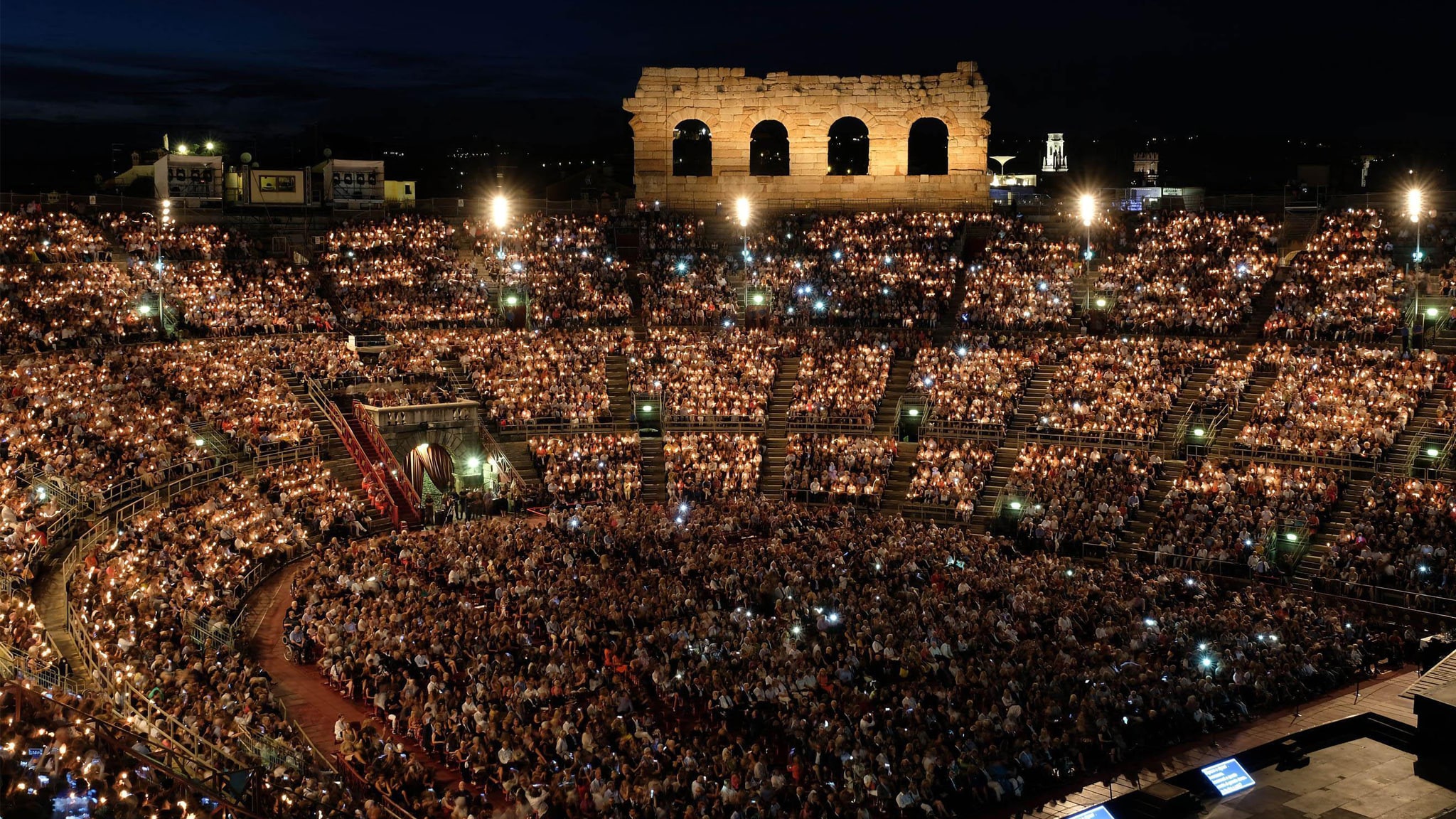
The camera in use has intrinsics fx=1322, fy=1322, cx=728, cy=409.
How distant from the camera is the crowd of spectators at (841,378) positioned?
4088 cm

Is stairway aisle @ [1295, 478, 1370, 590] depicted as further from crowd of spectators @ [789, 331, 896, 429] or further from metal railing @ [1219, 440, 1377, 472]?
crowd of spectators @ [789, 331, 896, 429]

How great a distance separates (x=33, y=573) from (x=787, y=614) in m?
14.4

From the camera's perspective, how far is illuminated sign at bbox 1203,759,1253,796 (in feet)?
66.8

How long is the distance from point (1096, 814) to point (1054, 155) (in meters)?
75.4

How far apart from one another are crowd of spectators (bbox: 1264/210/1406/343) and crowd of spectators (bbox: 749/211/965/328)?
11.4m

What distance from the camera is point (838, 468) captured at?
1523 inches

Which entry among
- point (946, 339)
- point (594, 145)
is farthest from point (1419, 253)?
point (594, 145)

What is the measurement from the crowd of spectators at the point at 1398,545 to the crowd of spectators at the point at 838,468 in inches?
485

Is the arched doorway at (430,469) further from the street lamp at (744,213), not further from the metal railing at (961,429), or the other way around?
the street lamp at (744,213)

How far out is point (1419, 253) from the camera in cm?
4197

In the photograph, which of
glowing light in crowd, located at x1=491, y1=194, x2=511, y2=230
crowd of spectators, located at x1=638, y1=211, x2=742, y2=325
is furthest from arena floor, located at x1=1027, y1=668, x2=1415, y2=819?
glowing light in crowd, located at x1=491, y1=194, x2=511, y2=230

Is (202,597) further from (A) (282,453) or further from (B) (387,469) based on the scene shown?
(B) (387,469)

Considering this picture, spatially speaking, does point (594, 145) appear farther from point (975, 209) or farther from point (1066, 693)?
point (1066, 693)

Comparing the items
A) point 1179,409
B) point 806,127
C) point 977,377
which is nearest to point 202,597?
point 977,377
